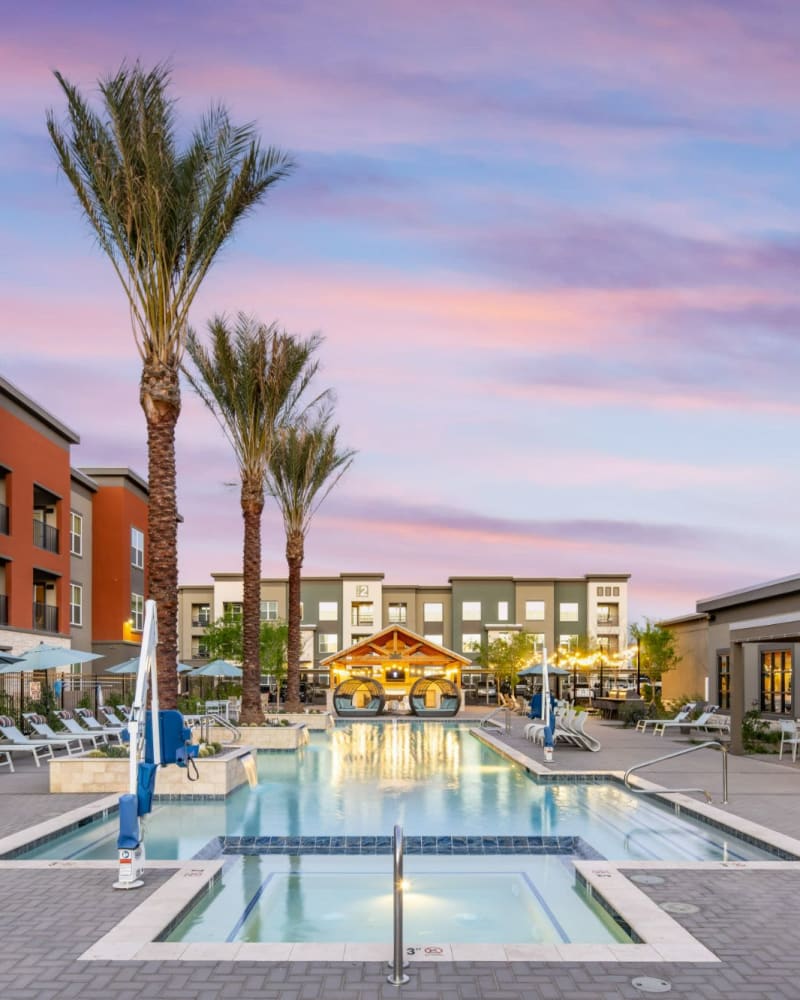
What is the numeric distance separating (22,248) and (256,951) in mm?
16514

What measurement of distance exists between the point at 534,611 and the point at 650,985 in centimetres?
6647

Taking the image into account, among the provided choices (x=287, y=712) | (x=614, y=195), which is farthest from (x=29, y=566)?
(x=614, y=195)

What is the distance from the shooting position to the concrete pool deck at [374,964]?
5.98m

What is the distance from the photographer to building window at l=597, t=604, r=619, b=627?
238ft

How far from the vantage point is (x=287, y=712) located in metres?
31.1

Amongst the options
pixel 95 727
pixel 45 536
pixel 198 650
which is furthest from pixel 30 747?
pixel 198 650

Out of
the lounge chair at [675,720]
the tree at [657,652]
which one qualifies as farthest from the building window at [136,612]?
the lounge chair at [675,720]

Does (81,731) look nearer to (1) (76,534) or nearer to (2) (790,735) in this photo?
(2) (790,735)

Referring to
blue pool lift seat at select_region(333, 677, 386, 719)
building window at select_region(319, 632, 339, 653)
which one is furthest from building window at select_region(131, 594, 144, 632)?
building window at select_region(319, 632, 339, 653)

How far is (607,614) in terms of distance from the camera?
72.6 meters

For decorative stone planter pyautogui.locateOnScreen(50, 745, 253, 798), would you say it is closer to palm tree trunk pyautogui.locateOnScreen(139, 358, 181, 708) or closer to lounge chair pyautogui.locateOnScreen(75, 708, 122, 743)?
palm tree trunk pyautogui.locateOnScreen(139, 358, 181, 708)

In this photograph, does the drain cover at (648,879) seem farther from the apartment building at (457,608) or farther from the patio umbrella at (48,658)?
the apartment building at (457,608)

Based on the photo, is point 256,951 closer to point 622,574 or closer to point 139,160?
point 139,160

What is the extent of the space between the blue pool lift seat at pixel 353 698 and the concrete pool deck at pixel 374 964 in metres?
30.9
